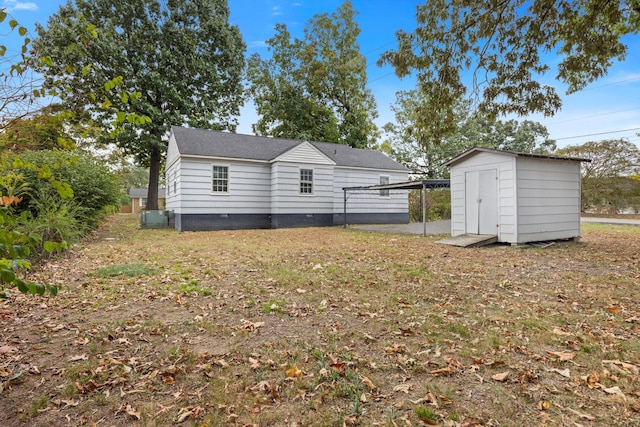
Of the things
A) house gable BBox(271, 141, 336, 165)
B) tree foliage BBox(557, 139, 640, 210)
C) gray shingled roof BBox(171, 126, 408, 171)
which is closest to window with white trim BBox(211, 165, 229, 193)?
gray shingled roof BBox(171, 126, 408, 171)

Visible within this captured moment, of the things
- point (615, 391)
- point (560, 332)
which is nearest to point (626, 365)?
point (615, 391)

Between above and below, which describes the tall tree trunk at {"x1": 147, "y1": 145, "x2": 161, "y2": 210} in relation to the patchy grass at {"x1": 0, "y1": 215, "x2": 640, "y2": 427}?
above

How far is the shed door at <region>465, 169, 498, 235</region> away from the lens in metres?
9.71

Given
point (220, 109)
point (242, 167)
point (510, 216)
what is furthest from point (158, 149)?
point (510, 216)

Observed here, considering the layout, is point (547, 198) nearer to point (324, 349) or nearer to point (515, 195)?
point (515, 195)

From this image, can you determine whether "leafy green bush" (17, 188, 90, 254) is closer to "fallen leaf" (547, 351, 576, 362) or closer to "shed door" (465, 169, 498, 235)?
"fallen leaf" (547, 351, 576, 362)

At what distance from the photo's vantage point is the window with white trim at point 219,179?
14453 millimetres

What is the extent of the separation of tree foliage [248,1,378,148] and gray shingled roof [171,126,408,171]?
6.55m

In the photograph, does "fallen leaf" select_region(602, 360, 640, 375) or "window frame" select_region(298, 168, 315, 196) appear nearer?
"fallen leaf" select_region(602, 360, 640, 375)

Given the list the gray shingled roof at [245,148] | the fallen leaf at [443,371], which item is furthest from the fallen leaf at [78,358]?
the gray shingled roof at [245,148]

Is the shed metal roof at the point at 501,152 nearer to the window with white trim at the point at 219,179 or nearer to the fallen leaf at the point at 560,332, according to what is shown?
the fallen leaf at the point at 560,332

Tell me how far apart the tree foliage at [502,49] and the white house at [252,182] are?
8598mm

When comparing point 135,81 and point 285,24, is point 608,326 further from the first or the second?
point 285,24

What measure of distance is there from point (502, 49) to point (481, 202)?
4.41 m
